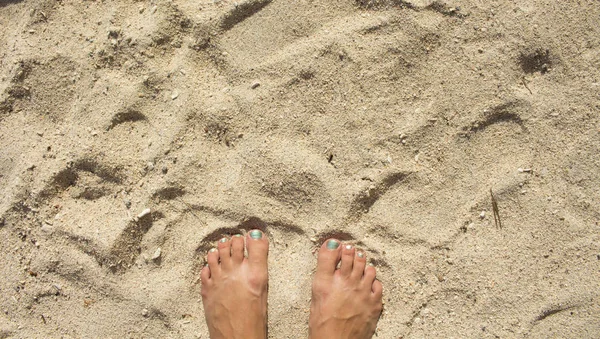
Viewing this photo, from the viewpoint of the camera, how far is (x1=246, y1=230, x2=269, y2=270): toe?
4.85 ft

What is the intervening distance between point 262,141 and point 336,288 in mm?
571

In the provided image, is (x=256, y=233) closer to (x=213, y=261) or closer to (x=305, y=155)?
(x=213, y=261)

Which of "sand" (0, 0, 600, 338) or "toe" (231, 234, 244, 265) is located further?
"toe" (231, 234, 244, 265)

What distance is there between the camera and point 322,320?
1.51 m

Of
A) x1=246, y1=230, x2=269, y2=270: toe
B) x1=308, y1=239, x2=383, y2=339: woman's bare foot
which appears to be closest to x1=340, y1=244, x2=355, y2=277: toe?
x1=308, y1=239, x2=383, y2=339: woman's bare foot

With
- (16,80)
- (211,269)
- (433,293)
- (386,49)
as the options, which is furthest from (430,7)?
(16,80)

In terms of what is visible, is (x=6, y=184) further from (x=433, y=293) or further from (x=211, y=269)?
(x=433, y=293)

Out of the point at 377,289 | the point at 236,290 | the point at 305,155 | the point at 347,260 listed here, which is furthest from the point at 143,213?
the point at 377,289

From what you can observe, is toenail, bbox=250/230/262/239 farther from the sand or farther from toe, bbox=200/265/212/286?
toe, bbox=200/265/212/286

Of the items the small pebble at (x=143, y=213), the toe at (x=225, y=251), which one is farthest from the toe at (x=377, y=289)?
the small pebble at (x=143, y=213)

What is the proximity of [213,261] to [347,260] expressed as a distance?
46cm

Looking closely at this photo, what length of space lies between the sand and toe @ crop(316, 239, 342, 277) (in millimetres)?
28

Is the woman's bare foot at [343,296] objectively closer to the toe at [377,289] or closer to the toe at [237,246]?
the toe at [377,289]

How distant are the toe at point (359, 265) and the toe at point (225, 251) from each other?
0.43m
